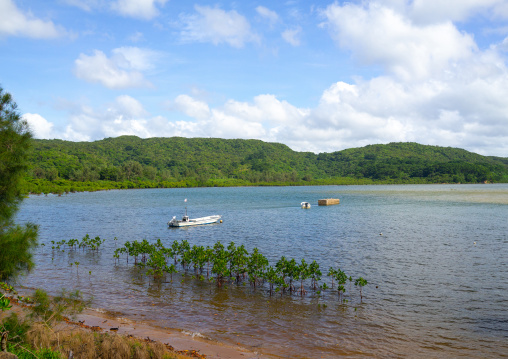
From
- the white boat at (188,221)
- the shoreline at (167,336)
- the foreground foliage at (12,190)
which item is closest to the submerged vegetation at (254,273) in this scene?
the shoreline at (167,336)

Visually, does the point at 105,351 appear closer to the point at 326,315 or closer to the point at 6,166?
the point at 6,166

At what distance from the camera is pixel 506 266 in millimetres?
24203

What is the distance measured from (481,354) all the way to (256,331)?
7694 mm

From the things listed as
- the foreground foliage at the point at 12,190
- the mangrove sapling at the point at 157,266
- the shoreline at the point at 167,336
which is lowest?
the shoreline at the point at 167,336

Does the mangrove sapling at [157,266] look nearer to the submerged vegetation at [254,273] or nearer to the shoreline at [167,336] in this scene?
the submerged vegetation at [254,273]

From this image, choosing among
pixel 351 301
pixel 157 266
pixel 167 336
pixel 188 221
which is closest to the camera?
pixel 167 336

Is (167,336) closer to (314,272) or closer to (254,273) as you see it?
(254,273)

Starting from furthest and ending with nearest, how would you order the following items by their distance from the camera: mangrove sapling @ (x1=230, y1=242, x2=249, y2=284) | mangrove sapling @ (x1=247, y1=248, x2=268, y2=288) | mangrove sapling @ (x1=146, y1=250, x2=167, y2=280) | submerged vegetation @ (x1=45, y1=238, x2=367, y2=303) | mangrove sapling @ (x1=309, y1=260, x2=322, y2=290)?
1. mangrove sapling @ (x1=146, y1=250, x2=167, y2=280)
2. mangrove sapling @ (x1=230, y1=242, x2=249, y2=284)
3. mangrove sapling @ (x1=247, y1=248, x2=268, y2=288)
4. mangrove sapling @ (x1=309, y1=260, x2=322, y2=290)
5. submerged vegetation @ (x1=45, y1=238, x2=367, y2=303)

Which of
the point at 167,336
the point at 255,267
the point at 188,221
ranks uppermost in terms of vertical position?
the point at 255,267

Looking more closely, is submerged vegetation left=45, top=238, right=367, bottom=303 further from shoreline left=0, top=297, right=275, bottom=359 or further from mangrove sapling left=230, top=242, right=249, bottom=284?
shoreline left=0, top=297, right=275, bottom=359

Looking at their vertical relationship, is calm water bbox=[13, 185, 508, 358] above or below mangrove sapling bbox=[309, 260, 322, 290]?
below

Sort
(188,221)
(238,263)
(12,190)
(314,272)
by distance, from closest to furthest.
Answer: (12,190) → (314,272) → (238,263) → (188,221)

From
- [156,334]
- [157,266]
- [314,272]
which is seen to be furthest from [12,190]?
[314,272]

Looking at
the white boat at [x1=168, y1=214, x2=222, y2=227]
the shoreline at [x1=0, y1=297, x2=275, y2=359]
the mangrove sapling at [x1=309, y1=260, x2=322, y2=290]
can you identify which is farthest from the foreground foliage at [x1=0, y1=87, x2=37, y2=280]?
the white boat at [x1=168, y1=214, x2=222, y2=227]
